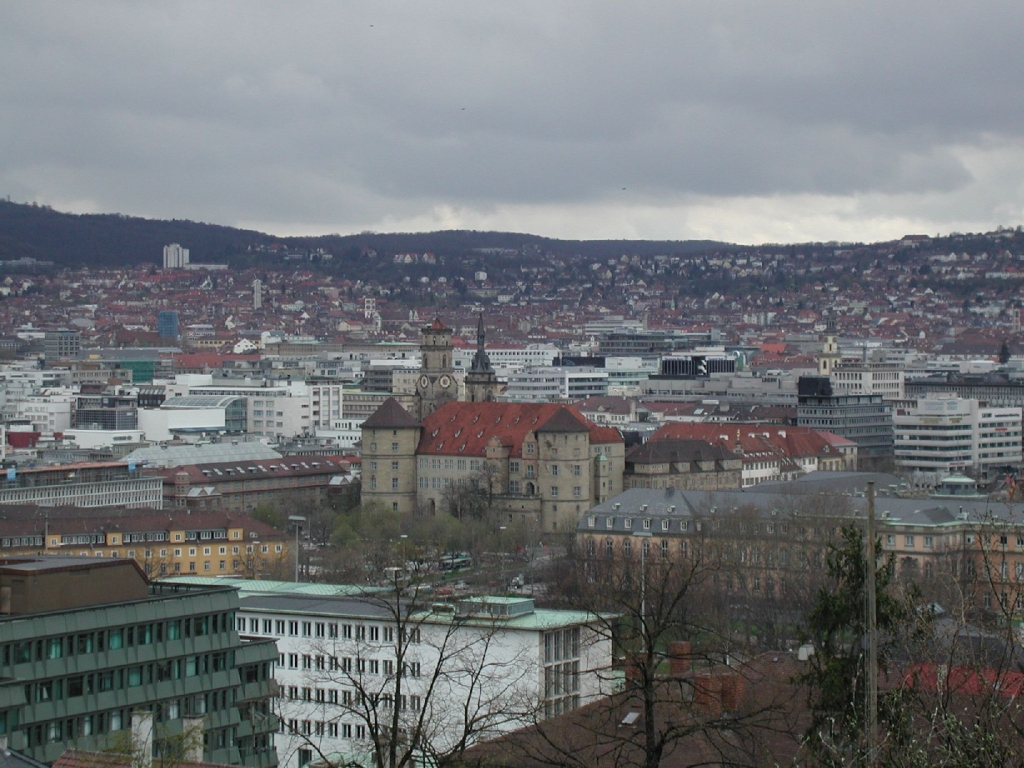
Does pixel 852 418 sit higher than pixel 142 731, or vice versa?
pixel 142 731

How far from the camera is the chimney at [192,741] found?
100 ft

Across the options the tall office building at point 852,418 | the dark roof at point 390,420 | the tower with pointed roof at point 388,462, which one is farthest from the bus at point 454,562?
the tall office building at point 852,418

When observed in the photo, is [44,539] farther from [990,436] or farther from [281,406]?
[281,406]

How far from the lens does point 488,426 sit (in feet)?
357

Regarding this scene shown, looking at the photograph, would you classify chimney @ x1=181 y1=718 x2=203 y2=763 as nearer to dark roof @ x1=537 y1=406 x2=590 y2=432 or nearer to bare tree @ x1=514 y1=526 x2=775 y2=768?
bare tree @ x1=514 y1=526 x2=775 y2=768

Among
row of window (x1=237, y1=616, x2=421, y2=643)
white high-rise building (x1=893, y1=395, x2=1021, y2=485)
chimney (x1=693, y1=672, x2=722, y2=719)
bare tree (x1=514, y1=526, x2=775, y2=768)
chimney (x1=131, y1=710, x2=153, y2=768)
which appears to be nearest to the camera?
bare tree (x1=514, y1=526, x2=775, y2=768)

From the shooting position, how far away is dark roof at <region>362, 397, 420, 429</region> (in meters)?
109

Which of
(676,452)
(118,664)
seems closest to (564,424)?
(676,452)

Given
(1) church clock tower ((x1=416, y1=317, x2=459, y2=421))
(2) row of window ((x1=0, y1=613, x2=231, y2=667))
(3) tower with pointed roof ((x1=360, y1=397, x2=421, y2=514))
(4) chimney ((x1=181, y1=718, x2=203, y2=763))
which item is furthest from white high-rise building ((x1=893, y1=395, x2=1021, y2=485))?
(4) chimney ((x1=181, y1=718, x2=203, y2=763))

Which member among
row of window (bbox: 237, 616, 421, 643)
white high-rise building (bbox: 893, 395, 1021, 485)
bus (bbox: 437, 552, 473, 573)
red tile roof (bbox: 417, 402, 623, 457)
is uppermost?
red tile roof (bbox: 417, 402, 623, 457)

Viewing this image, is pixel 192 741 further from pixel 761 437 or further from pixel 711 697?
pixel 761 437

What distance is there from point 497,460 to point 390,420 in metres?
6.34

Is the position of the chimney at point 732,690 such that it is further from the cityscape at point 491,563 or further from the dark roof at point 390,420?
the dark roof at point 390,420

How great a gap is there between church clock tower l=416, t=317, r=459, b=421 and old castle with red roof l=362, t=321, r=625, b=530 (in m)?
9.32
